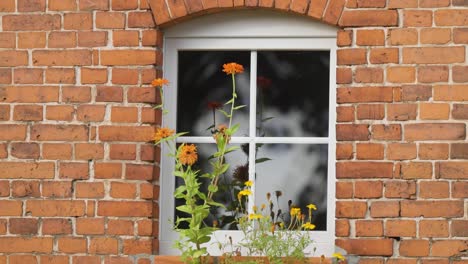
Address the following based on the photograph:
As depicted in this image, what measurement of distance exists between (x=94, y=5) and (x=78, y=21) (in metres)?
0.12

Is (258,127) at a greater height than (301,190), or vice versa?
(258,127)

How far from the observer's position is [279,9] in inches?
202

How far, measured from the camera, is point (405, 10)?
198 inches

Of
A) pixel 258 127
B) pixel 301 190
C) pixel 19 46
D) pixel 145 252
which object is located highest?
pixel 19 46

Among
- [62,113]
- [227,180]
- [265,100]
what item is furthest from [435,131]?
[62,113]

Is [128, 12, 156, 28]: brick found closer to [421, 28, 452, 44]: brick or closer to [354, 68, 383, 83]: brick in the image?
[354, 68, 383, 83]: brick

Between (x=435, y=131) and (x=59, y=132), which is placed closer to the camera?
(x=435, y=131)

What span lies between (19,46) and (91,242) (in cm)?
114

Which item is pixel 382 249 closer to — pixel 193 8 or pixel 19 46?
pixel 193 8

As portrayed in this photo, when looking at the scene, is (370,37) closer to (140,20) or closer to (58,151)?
(140,20)

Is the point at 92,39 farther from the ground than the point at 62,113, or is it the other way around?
the point at 92,39

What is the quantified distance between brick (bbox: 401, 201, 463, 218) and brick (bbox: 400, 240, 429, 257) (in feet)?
0.45

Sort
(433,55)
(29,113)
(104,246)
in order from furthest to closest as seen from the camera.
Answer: (29,113) → (104,246) → (433,55)

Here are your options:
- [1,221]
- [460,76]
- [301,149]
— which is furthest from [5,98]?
[460,76]
